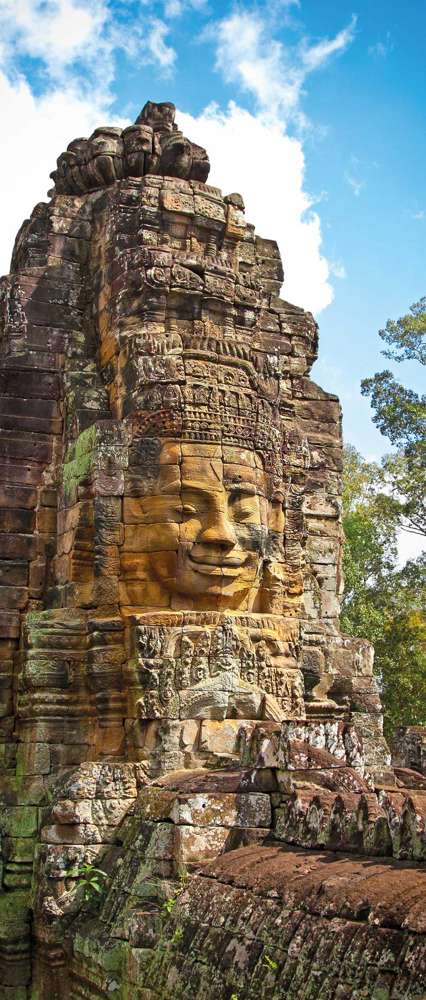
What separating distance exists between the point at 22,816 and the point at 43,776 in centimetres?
39

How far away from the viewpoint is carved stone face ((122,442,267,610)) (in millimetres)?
10008

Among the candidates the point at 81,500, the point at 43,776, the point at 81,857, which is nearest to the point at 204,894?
the point at 81,857

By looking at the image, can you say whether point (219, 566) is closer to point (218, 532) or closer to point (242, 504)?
point (218, 532)

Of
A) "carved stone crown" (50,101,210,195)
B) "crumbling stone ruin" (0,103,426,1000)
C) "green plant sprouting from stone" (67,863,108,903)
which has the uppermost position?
"carved stone crown" (50,101,210,195)

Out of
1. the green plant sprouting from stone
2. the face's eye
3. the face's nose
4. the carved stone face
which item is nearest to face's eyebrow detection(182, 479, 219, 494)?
the carved stone face

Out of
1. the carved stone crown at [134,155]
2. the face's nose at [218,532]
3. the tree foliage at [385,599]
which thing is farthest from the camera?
the tree foliage at [385,599]

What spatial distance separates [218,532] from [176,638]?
1055mm

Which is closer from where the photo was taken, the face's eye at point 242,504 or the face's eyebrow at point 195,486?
the face's eyebrow at point 195,486

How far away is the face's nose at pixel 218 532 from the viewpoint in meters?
9.99

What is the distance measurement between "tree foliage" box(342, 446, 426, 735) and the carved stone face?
576 inches

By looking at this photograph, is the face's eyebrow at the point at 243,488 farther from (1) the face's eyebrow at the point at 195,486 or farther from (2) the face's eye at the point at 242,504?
(1) the face's eyebrow at the point at 195,486

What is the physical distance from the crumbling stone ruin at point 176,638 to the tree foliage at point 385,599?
1192 centimetres

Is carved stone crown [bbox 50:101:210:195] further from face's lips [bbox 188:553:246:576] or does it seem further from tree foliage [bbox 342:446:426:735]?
tree foliage [bbox 342:446:426:735]

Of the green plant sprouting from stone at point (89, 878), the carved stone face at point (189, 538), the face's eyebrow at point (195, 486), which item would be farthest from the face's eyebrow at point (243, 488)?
the green plant sprouting from stone at point (89, 878)
